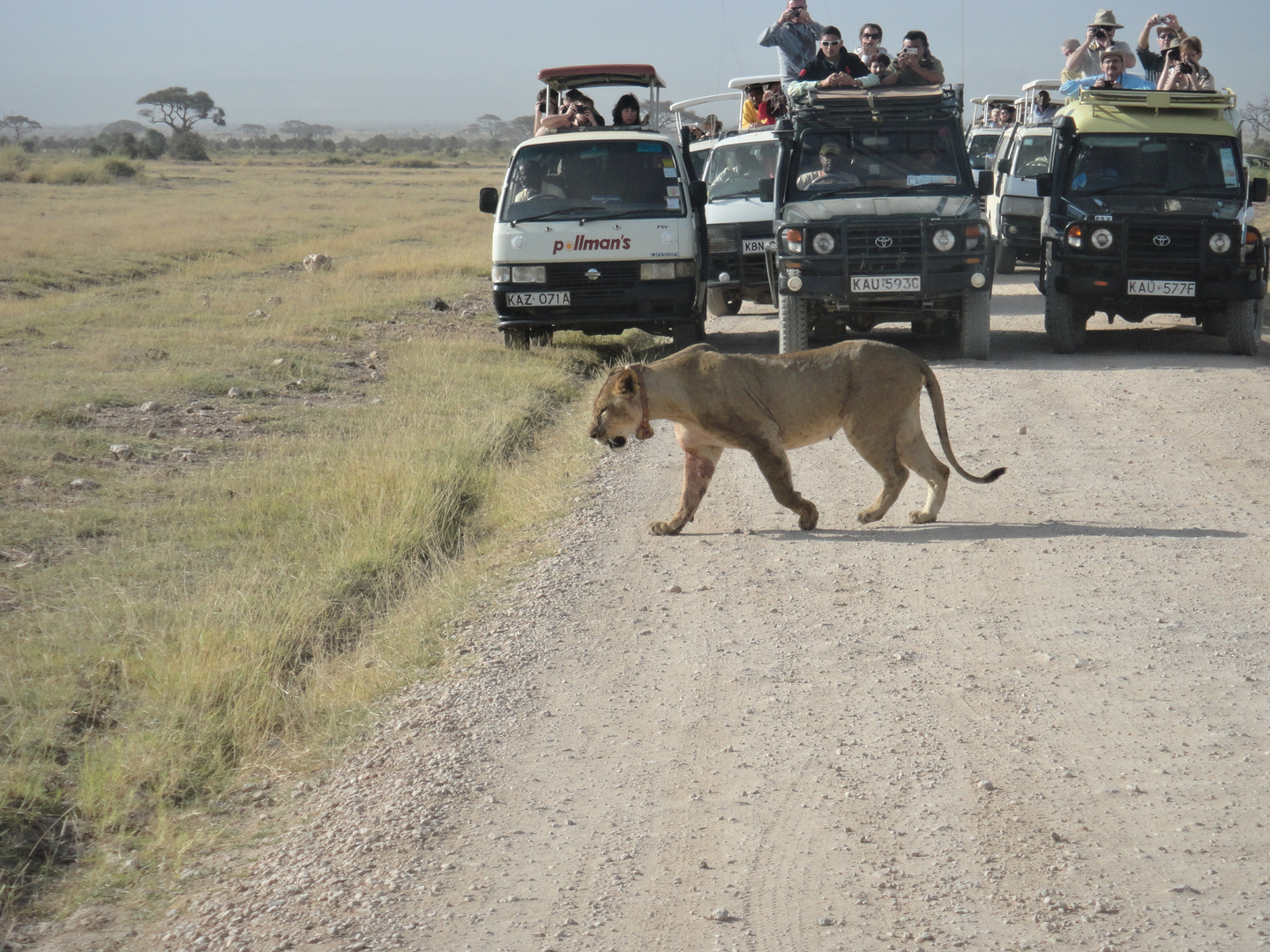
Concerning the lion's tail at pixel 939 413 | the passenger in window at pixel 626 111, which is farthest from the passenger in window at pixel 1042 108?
the lion's tail at pixel 939 413

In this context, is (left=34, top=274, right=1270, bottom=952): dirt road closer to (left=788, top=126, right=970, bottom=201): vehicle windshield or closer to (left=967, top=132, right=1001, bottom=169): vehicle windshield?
(left=788, top=126, right=970, bottom=201): vehicle windshield

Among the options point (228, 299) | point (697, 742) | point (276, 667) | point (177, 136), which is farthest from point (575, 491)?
point (177, 136)

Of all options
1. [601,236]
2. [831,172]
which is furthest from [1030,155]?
[601,236]

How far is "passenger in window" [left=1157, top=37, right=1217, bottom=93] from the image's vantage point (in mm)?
12469

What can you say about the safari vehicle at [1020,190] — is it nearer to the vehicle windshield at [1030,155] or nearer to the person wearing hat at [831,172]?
the vehicle windshield at [1030,155]

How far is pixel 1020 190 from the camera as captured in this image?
680 inches

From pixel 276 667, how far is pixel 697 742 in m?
1.86

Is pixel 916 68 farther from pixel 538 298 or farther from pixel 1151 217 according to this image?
pixel 538 298

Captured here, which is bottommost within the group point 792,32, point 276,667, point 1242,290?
point 276,667

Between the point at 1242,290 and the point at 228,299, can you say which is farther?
the point at 228,299

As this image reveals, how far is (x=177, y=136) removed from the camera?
236 ft

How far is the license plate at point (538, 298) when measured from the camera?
1134 centimetres

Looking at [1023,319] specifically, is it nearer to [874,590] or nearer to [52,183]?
[874,590]

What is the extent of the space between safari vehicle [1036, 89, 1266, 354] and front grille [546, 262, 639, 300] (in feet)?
12.7
